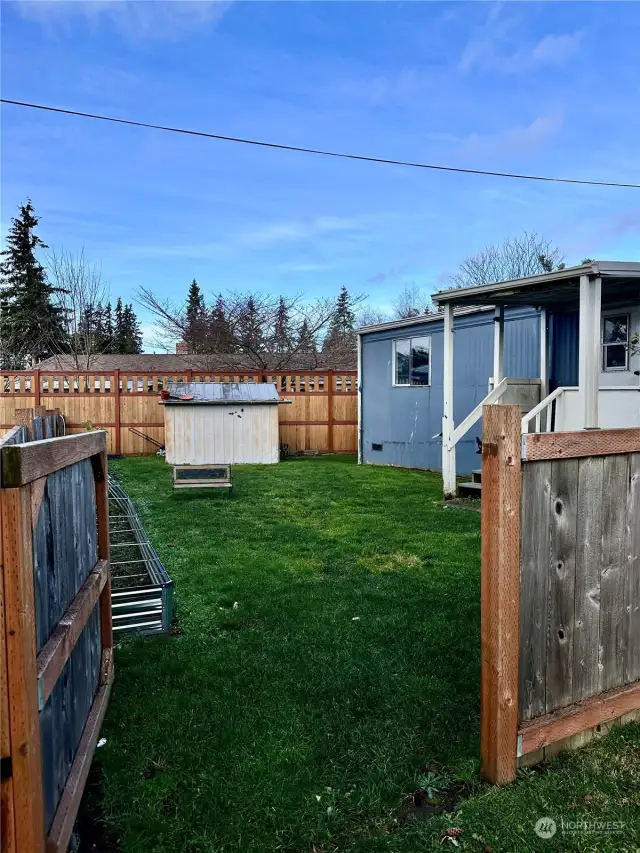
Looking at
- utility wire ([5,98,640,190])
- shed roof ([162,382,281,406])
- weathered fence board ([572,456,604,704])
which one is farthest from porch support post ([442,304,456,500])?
weathered fence board ([572,456,604,704])

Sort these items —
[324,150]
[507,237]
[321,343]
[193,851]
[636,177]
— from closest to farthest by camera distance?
[193,851], [324,150], [636,177], [321,343], [507,237]

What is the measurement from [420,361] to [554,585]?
31.5 feet

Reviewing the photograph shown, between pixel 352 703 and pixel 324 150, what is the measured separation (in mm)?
7899

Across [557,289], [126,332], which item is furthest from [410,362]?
[126,332]

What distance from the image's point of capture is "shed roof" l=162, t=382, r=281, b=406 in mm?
12023

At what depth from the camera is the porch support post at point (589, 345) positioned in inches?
249

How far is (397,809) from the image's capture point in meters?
2.03

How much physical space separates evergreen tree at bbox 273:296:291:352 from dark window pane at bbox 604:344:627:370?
14640mm

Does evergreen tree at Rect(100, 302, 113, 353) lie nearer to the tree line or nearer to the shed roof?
the tree line

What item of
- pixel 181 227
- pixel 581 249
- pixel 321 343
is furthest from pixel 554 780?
pixel 581 249

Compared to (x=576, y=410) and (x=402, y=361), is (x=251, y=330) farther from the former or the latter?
(x=576, y=410)

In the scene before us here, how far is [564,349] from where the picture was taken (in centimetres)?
888

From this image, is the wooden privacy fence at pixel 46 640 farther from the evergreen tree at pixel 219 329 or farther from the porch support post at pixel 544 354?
the evergreen tree at pixel 219 329

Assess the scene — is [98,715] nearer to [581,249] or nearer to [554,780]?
[554,780]
